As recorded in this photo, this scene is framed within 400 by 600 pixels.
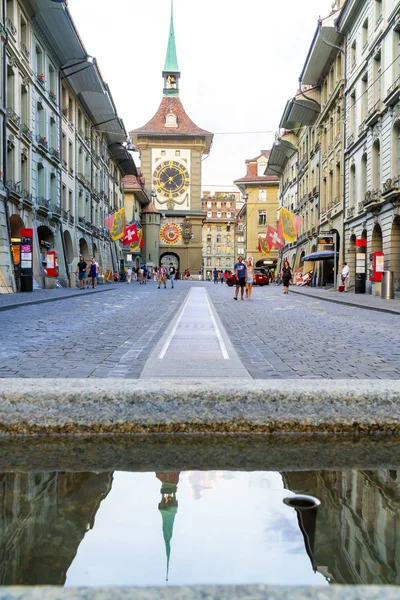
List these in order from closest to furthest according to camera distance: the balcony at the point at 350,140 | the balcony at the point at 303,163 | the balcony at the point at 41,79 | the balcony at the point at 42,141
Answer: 1. the balcony at the point at 41,79
2. the balcony at the point at 42,141
3. the balcony at the point at 350,140
4. the balcony at the point at 303,163

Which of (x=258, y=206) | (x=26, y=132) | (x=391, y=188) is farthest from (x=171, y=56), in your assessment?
(x=391, y=188)

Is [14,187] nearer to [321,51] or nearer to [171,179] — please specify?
[321,51]

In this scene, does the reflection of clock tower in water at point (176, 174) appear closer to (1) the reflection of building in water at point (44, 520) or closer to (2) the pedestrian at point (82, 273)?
(2) the pedestrian at point (82, 273)

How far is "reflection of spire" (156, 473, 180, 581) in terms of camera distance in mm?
2086

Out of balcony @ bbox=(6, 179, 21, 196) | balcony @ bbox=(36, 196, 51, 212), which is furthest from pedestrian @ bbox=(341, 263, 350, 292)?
balcony @ bbox=(6, 179, 21, 196)

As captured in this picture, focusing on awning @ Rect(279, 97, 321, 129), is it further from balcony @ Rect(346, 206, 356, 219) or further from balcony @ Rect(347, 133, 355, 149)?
balcony @ Rect(346, 206, 356, 219)

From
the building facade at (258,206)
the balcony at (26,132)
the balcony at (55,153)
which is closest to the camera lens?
the balcony at (26,132)

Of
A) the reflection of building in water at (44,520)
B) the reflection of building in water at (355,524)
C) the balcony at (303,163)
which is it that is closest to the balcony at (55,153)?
the balcony at (303,163)

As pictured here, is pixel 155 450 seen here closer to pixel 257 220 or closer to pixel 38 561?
pixel 38 561

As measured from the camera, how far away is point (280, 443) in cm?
333

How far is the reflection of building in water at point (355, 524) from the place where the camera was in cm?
179

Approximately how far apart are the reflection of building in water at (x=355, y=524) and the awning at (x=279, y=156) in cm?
5305

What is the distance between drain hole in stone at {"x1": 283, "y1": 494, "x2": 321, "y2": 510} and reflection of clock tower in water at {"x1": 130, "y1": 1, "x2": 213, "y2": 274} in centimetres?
8088

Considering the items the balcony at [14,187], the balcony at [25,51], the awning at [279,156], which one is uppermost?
the awning at [279,156]
